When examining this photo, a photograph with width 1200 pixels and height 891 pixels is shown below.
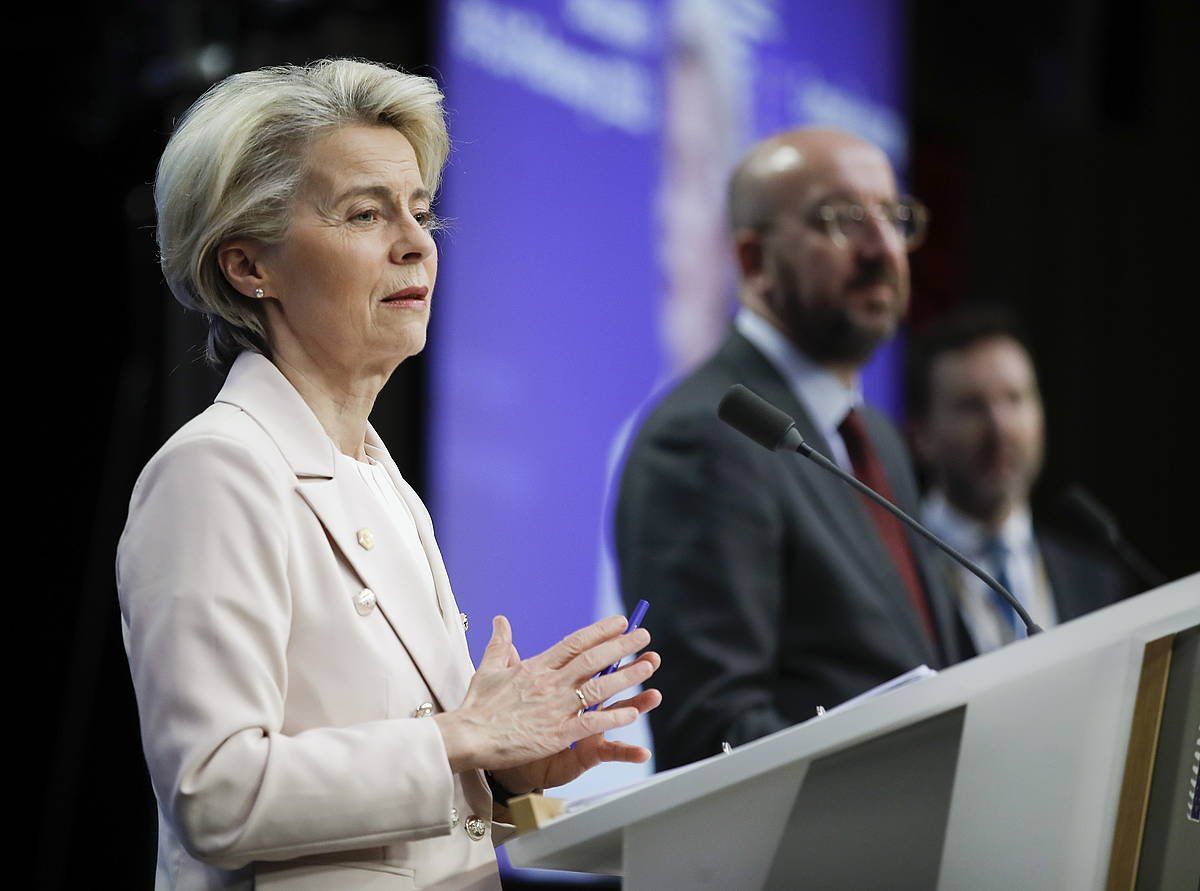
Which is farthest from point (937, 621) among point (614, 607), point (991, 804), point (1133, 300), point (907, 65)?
point (1133, 300)

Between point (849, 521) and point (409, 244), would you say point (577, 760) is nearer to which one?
point (409, 244)

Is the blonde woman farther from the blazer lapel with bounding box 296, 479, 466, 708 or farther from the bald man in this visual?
the bald man

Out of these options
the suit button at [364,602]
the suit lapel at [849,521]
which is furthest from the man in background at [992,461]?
the suit button at [364,602]

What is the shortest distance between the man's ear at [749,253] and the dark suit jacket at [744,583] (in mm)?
347

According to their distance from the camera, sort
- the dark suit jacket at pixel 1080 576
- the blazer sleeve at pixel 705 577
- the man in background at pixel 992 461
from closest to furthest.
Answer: the blazer sleeve at pixel 705 577 < the dark suit jacket at pixel 1080 576 < the man in background at pixel 992 461

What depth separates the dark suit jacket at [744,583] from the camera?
2598 millimetres

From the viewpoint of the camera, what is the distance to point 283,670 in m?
1.45

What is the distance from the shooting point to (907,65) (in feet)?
18.0

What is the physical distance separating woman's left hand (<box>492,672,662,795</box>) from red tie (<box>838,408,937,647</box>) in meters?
1.25

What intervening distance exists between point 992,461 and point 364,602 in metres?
3.53

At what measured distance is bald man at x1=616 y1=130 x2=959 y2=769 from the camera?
2625mm

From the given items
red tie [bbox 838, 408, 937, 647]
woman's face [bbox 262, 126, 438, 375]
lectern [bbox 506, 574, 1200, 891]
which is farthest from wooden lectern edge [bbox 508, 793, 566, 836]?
red tie [bbox 838, 408, 937, 647]

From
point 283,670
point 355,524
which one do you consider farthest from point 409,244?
point 283,670

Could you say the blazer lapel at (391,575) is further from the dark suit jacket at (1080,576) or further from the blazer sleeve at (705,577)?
the dark suit jacket at (1080,576)
